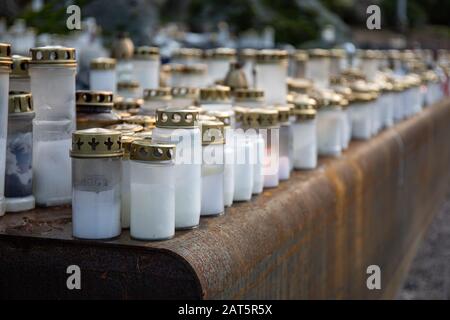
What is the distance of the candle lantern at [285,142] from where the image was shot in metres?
3.47

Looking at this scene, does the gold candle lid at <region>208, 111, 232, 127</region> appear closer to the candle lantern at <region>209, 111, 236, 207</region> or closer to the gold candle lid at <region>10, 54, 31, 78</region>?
the candle lantern at <region>209, 111, 236, 207</region>

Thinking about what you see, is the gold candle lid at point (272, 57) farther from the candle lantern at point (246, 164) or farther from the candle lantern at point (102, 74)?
the candle lantern at point (246, 164)

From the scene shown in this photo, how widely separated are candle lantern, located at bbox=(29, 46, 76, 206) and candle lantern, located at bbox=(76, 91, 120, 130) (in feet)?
0.71

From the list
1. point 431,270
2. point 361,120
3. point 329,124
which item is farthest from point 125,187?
point 431,270

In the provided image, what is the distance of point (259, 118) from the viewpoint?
3.28 m

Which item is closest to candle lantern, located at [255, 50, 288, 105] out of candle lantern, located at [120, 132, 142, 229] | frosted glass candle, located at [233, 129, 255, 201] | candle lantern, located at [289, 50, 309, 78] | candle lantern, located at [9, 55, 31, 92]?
frosted glass candle, located at [233, 129, 255, 201]

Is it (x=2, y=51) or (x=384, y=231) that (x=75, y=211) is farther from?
(x=384, y=231)

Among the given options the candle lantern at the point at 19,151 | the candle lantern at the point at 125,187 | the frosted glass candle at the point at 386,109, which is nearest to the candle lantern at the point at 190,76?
the frosted glass candle at the point at 386,109

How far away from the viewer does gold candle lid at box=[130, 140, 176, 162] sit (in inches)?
91.2

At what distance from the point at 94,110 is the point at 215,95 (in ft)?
2.40

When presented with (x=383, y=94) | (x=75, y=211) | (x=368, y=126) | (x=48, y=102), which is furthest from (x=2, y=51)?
(x=383, y=94)

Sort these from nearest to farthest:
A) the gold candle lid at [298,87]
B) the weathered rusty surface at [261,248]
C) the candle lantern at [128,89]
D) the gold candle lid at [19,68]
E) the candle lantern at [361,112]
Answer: the weathered rusty surface at [261,248] < the gold candle lid at [19,68] < the candle lantern at [128,89] < the gold candle lid at [298,87] < the candle lantern at [361,112]

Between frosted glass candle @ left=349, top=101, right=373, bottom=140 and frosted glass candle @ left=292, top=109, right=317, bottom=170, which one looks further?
frosted glass candle @ left=349, top=101, right=373, bottom=140

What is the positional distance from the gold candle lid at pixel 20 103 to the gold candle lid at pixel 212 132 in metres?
0.56
